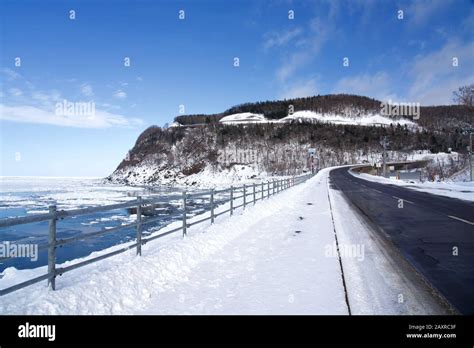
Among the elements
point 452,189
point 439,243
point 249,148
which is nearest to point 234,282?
point 439,243

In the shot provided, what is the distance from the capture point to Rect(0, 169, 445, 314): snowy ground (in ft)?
14.2

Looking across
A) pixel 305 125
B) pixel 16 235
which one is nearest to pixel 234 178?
pixel 305 125

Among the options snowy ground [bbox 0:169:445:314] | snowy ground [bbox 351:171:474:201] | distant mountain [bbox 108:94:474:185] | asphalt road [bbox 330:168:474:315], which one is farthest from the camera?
distant mountain [bbox 108:94:474:185]

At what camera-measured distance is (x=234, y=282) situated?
539cm

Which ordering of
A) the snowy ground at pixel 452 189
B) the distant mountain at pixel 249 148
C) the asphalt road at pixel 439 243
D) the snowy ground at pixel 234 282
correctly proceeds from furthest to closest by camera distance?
the distant mountain at pixel 249 148 → the snowy ground at pixel 452 189 → the asphalt road at pixel 439 243 → the snowy ground at pixel 234 282

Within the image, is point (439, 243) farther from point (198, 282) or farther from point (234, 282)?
point (198, 282)

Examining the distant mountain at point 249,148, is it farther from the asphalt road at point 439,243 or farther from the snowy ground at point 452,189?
the asphalt road at point 439,243

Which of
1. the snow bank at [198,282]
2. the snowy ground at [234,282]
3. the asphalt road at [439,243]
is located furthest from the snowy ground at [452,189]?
the snow bank at [198,282]

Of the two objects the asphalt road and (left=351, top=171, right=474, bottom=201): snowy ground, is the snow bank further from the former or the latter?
(left=351, top=171, right=474, bottom=201): snowy ground

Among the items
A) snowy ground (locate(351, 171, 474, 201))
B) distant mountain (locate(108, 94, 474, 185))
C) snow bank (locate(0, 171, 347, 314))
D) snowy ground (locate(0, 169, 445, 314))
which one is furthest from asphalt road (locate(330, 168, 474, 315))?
distant mountain (locate(108, 94, 474, 185))

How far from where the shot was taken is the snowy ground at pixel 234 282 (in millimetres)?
4320

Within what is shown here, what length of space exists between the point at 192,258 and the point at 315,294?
122 inches
